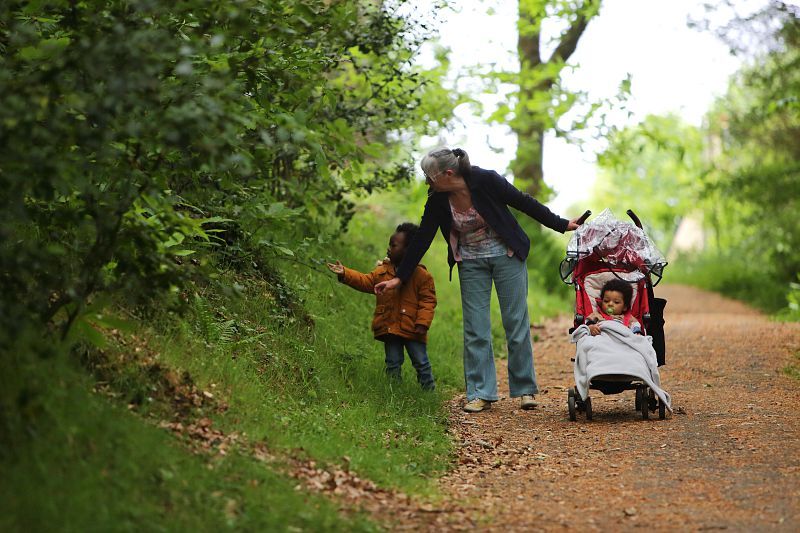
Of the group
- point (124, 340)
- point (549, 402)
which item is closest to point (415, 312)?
point (549, 402)

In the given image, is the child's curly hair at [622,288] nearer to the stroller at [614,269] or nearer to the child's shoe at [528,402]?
the stroller at [614,269]

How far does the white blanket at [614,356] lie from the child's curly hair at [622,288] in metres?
0.30

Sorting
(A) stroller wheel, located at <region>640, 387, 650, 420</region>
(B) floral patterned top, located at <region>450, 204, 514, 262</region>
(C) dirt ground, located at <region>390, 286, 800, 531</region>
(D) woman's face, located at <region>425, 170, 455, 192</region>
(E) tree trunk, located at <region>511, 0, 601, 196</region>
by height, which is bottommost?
(C) dirt ground, located at <region>390, 286, 800, 531</region>

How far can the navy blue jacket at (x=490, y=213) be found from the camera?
7.91m

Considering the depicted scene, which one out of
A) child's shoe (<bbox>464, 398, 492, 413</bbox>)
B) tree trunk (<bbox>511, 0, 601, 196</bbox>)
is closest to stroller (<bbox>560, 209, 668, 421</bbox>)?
child's shoe (<bbox>464, 398, 492, 413</bbox>)

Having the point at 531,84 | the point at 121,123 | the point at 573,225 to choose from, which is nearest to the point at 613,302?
the point at 573,225

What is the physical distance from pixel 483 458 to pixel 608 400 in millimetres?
2592

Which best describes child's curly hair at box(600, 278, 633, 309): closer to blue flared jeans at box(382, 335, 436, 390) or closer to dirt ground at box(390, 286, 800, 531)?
dirt ground at box(390, 286, 800, 531)

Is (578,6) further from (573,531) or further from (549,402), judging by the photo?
(573,531)

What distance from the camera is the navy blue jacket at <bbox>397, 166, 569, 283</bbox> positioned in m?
7.91

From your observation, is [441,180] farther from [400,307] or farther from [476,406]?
[476,406]

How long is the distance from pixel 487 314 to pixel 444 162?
1.36 m

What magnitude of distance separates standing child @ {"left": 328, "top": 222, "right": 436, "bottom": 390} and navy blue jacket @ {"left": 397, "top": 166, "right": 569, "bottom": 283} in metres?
0.20

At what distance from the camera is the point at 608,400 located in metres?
8.84
